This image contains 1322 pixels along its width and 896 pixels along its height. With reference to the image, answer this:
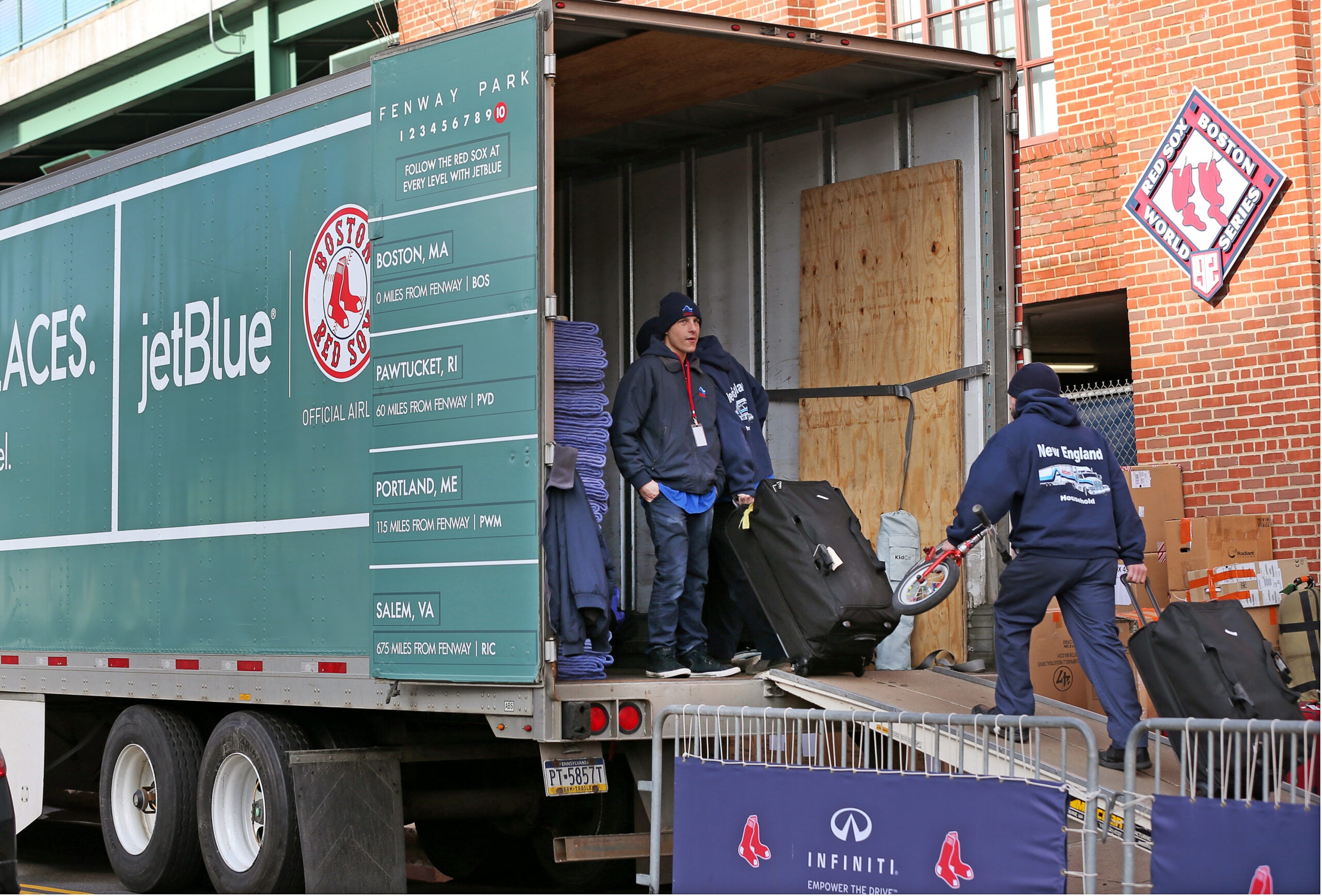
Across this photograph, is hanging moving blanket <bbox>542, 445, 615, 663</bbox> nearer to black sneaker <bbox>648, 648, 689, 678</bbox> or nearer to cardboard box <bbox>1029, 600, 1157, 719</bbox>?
black sneaker <bbox>648, 648, 689, 678</bbox>

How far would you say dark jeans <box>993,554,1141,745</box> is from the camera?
669 centimetres

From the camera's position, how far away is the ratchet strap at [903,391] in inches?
330

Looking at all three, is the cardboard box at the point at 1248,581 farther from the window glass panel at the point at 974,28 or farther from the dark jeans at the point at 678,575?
the window glass panel at the point at 974,28

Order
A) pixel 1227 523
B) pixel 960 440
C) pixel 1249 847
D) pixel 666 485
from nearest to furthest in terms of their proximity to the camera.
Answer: pixel 1249 847, pixel 666 485, pixel 960 440, pixel 1227 523

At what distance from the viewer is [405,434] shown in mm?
7023

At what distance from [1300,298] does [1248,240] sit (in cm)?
57

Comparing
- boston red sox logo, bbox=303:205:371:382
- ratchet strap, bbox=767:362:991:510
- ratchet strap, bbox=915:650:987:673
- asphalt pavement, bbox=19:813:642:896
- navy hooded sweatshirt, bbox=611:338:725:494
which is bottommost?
asphalt pavement, bbox=19:813:642:896

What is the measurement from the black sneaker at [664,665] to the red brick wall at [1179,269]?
5373mm

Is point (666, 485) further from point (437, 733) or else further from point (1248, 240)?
point (1248, 240)

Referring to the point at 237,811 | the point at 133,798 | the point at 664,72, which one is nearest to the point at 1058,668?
the point at 664,72

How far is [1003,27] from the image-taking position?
13711 mm

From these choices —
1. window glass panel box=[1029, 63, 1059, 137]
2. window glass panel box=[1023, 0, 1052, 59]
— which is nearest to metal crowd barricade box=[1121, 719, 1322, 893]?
window glass panel box=[1029, 63, 1059, 137]

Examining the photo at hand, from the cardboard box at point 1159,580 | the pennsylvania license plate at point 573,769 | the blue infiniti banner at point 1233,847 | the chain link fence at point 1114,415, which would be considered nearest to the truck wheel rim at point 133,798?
the pennsylvania license plate at point 573,769

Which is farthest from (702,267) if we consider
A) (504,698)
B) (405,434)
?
(504,698)
